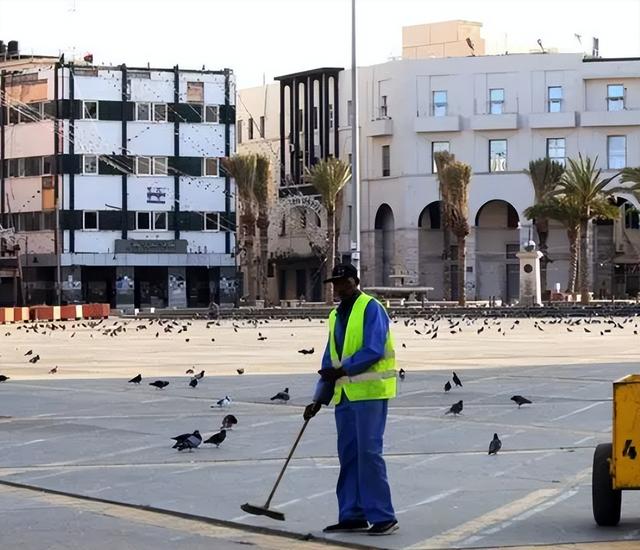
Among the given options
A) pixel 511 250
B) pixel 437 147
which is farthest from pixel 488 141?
pixel 511 250

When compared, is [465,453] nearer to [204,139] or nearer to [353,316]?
Result: [353,316]

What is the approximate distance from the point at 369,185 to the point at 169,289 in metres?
13.9

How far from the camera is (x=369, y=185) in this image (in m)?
88.7

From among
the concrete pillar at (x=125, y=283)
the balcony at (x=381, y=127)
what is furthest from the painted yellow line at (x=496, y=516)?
the balcony at (x=381, y=127)

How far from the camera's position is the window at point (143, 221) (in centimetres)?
8431

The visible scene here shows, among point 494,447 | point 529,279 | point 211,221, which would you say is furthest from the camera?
point 211,221

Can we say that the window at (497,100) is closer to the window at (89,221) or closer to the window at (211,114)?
the window at (211,114)

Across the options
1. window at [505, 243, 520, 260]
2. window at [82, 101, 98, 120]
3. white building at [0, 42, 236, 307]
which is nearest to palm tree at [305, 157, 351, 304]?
white building at [0, 42, 236, 307]

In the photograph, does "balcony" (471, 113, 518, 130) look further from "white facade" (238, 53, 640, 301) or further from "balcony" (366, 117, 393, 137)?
"balcony" (366, 117, 393, 137)

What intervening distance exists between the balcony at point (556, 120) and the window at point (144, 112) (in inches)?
880

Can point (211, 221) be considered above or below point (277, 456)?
above

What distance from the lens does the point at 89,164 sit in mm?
83312

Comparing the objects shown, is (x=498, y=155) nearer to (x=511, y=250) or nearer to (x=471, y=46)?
(x=511, y=250)

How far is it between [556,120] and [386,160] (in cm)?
1068
